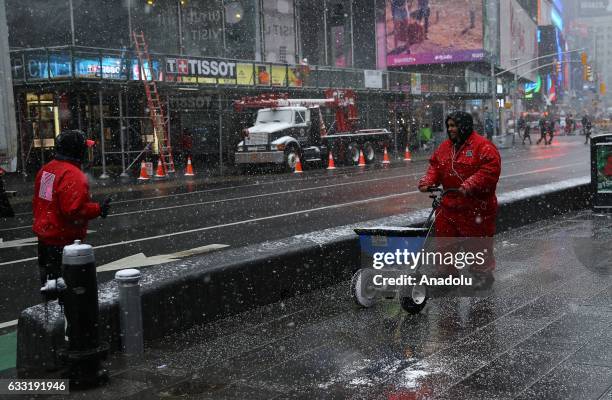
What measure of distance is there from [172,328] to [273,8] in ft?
118

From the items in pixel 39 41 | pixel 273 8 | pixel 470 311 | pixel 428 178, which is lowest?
pixel 470 311

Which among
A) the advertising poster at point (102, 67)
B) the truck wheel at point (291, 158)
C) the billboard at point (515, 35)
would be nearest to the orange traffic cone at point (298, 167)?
the truck wheel at point (291, 158)

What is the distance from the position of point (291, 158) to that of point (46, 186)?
73.3ft

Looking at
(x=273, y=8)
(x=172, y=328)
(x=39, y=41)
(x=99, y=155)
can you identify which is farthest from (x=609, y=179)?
(x=273, y=8)

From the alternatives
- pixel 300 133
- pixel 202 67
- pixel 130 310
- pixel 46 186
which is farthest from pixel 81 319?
pixel 300 133

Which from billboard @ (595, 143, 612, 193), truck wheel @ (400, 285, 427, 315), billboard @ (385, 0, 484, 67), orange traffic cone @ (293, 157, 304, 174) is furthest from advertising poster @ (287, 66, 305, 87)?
billboard @ (385, 0, 484, 67)

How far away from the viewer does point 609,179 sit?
488 inches

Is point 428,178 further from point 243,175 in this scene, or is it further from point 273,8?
point 273,8

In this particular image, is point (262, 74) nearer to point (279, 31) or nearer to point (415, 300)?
point (279, 31)

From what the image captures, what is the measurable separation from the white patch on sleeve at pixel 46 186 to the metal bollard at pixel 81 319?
75 cm

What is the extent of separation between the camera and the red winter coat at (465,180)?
679 centimetres

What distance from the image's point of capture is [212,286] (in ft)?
21.2

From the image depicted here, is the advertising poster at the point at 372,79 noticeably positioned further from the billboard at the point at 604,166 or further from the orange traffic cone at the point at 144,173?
the billboard at the point at 604,166

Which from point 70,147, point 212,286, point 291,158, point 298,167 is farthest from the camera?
point 298,167
